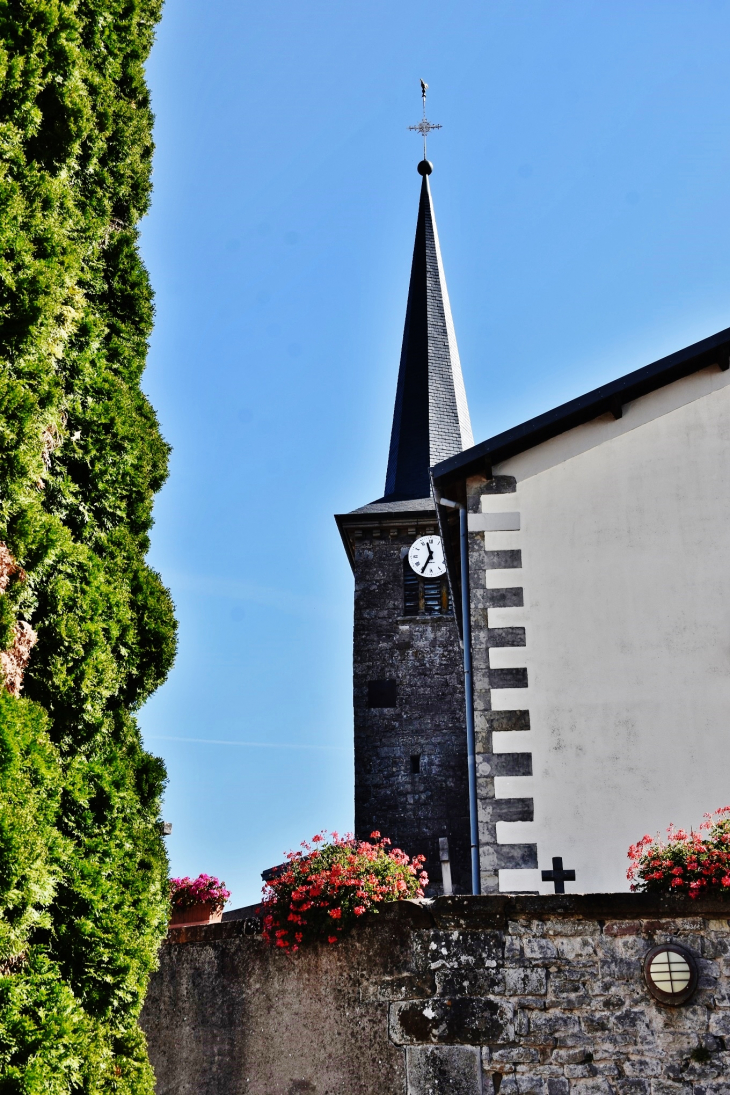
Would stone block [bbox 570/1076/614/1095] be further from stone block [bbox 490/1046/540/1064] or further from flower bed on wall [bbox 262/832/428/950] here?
flower bed on wall [bbox 262/832/428/950]

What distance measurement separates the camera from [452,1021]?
253 inches

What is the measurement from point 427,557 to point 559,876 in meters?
14.7

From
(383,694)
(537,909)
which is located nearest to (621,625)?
(537,909)

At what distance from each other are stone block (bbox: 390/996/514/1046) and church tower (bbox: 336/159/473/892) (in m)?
13.3

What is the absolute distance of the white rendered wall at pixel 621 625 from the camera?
8117 mm

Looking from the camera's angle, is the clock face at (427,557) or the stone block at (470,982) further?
the clock face at (427,557)

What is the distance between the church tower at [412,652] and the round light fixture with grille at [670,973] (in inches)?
533

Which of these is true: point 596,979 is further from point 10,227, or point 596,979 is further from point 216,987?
point 10,227

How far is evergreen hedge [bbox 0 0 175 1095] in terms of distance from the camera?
523 cm

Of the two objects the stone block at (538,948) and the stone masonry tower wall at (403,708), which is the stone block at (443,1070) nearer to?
the stone block at (538,948)

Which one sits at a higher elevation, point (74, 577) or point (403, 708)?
point (403, 708)

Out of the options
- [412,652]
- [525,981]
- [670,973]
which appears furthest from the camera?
[412,652]

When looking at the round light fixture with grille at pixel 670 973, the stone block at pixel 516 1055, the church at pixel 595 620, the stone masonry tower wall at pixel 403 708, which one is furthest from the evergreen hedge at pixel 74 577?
the stone masonry tower wall at pixel 403 708

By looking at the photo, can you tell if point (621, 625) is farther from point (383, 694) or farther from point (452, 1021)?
point (383, 694)
